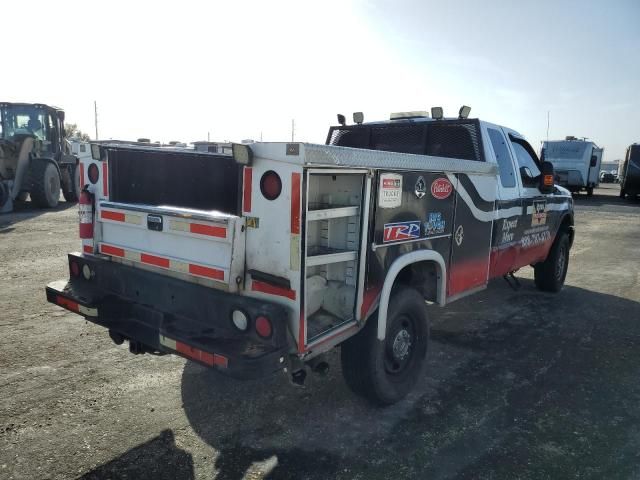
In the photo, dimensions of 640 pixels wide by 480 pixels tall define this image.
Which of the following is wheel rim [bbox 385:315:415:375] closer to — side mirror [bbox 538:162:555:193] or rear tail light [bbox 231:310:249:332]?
rear tail light [bbox 231:310:249:332]

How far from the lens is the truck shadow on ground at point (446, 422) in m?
2.90

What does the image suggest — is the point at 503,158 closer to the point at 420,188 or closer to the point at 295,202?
the point at 420,188

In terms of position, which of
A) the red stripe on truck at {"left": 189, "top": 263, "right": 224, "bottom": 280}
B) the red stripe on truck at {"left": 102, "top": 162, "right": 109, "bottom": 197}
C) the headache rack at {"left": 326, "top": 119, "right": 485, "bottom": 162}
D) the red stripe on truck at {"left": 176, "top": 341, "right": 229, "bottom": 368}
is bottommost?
the red stripe on truck at {"left": 176, "top": 341, "right": 229, "bottom": 368}

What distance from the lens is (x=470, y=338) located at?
514 centimetres

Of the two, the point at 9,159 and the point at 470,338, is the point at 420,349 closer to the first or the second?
the point at 470,338

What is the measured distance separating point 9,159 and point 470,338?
1388 centimetres

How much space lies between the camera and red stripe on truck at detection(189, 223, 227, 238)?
2.92 metres

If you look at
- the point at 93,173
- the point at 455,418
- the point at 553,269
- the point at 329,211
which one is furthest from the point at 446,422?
the point at 553,269

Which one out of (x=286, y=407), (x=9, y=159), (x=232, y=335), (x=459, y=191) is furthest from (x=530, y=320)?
(x=9, y=159)

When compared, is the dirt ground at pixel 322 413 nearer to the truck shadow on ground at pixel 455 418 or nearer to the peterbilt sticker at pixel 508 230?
the truck shadow on ground at pixel 455 418

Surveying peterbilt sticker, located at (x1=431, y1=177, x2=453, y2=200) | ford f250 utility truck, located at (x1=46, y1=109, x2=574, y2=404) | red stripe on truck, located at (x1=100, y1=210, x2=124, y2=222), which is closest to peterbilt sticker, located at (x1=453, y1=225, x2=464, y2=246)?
ford f250 utility truck, located at (x1=46, y1=109, x2=574, y2=404)

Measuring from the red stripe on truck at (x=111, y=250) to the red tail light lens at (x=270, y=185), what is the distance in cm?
142

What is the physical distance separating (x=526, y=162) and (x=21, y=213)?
13309mm

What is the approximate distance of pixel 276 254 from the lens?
2.78 m
